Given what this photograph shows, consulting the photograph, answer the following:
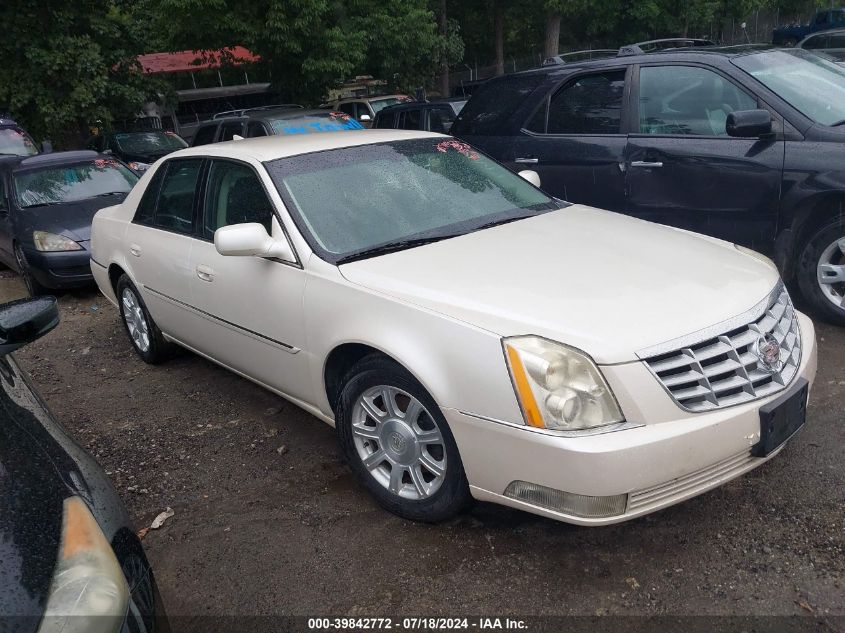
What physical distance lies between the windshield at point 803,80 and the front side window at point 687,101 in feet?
0.58

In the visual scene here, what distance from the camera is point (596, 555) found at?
2.80m

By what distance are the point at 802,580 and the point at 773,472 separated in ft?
2.41

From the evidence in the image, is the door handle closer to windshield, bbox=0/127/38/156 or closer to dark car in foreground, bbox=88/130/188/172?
windshield, bbox=0/127/38/156

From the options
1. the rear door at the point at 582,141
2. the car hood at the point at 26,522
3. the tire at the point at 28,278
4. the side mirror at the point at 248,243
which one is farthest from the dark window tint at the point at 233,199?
the tire at the point at 28,278

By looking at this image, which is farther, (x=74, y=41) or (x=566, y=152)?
(x=74, y=41)

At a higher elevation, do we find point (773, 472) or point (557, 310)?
point (557, 310)

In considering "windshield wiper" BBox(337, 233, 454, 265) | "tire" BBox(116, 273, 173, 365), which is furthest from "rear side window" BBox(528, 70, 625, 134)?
"tire" BBox(116, 273, 173, 365)

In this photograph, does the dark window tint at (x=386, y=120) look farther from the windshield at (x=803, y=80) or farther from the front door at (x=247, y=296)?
the front door at (x=247, y=296)

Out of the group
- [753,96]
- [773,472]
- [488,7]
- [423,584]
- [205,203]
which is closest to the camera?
[423,584]

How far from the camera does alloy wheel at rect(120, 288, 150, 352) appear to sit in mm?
5133

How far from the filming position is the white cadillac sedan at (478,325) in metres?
2.47

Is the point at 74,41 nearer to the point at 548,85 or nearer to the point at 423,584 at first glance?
the point at 548,85

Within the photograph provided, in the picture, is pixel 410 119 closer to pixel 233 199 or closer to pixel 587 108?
pixel 587 108

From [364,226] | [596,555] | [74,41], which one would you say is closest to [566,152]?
[364,226]
